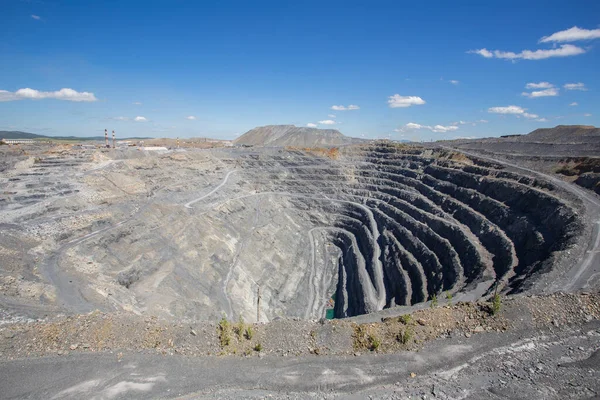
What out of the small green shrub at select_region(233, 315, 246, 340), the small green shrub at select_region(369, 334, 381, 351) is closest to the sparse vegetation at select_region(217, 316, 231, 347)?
the small green shrub at select_region(233, 315, 246, 340)

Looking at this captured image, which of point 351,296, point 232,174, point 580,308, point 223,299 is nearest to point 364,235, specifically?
point 351,296

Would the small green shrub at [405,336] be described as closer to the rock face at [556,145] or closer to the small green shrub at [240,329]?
the small green shrub at [240,329]

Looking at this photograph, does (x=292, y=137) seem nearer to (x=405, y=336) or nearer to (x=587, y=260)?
(x=587, y=260)

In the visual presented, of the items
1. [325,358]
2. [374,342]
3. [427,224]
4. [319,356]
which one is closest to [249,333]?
[319,356]

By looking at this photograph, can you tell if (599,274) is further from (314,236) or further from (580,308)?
(314,236)

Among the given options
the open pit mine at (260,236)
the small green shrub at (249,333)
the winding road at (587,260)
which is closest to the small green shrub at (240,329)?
the small green shrub at (249,333)

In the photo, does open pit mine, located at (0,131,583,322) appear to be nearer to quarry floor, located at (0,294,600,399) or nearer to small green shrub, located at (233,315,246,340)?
quarry floor, located at (0,294,600,399)
